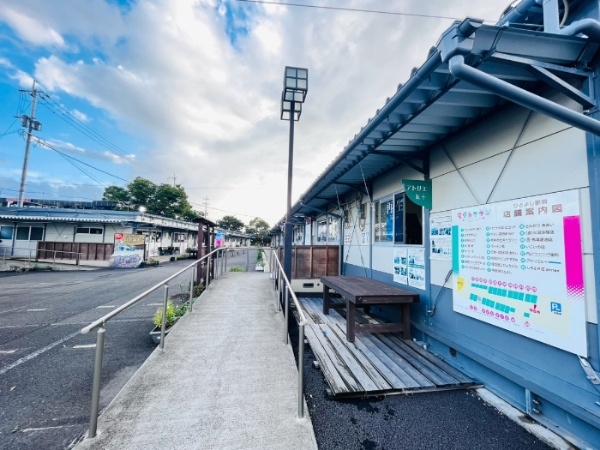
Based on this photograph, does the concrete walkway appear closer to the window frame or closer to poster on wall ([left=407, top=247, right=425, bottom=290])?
poster on wall ([left=407, top=247, right=425, bottom=290])

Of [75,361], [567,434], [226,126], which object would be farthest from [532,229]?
[226,126]

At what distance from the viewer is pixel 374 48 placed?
614cm

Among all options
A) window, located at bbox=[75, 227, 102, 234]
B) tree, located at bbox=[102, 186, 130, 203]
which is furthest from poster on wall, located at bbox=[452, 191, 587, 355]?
tree, located at bbox=[102, 186, 130, 203]

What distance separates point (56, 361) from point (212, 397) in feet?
10.1

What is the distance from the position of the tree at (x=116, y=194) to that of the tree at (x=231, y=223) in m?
26.7

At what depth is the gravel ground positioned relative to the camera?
2.07m

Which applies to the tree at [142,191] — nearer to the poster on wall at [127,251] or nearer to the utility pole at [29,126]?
the utility pole at [29,126]

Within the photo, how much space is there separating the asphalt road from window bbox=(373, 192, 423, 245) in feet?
16.9

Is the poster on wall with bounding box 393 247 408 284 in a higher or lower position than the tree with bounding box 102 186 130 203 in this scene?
lower

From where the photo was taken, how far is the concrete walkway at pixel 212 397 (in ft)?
6.23

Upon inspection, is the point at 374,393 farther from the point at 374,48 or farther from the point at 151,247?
the point at 151,247

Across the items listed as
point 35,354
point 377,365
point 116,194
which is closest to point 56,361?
point 35,354

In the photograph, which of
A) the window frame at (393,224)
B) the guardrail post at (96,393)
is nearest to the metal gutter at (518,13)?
the window frame at (393,224)

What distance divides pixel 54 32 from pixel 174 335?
44.1 feet
